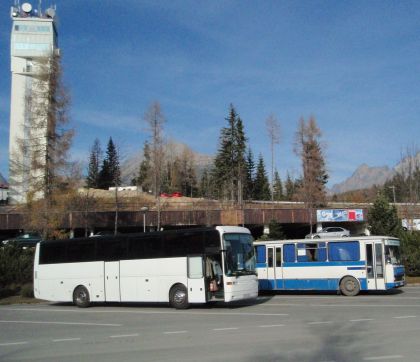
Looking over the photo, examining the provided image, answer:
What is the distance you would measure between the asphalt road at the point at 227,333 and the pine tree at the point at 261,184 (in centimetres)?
8609

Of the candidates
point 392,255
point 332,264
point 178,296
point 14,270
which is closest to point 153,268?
point 178,296

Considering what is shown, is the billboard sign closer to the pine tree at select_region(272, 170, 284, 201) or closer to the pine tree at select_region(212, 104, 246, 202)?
the pine tree at select_region(212, 104, 246, 202)

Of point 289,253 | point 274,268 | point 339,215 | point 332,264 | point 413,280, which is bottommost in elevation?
point 413,280

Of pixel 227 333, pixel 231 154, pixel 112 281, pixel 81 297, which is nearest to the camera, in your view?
pixel 227 333

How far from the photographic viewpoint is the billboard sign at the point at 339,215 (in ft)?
200

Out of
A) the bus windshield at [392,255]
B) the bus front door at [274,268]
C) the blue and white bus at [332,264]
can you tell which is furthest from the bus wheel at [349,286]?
the bus front door at [274,268]

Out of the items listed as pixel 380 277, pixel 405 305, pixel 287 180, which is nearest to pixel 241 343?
pixel 405 305

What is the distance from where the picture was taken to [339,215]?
200 feet

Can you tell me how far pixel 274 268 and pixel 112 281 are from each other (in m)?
8.15

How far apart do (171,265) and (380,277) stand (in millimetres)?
9383

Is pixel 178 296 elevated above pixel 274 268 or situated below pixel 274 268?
below

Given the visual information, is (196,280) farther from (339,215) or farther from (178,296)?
(339,215)

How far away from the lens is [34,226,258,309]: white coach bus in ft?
64.1

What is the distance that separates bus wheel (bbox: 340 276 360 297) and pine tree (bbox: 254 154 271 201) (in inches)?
3250
